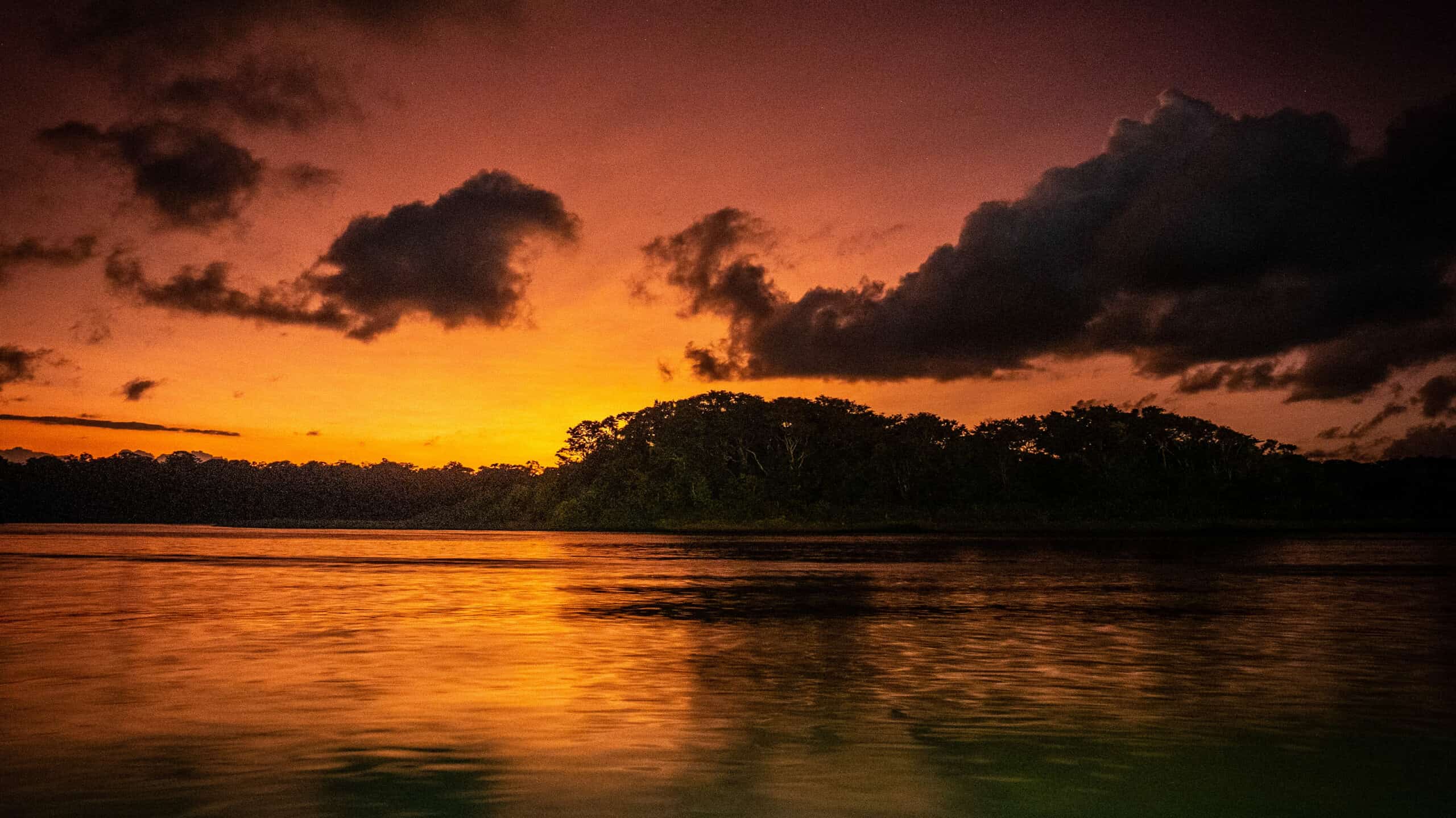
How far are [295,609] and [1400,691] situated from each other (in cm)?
3041

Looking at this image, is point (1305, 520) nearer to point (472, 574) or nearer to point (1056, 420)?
point (1056, 420)

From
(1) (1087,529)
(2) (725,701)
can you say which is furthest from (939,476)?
(2) (725,701)

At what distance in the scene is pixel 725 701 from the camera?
20.2 m

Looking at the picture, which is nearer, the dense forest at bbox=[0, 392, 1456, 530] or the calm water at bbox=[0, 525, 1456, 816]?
the calm water at bbox=[0, 525, 1456, 816]

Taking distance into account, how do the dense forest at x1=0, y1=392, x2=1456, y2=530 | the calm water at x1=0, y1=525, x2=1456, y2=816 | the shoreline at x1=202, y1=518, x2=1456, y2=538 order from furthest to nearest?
the dense forest at x1=0, y1=392, x2=1456, y2=530, the shoreline at x1=202, y1=518, x2=1456, y2=538, the calm water at x1=0, y1=525, x2=1456, y2=816

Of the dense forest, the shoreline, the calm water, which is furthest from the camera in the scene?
the dense forest

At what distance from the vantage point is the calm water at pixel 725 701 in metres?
13.7

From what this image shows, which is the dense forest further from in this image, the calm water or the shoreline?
the calm water

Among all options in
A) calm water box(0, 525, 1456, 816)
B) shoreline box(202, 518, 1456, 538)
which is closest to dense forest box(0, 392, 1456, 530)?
shoreline box(202, 518, 1456, 538)

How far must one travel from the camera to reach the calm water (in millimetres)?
13656

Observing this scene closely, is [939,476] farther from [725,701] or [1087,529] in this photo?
[725,701]

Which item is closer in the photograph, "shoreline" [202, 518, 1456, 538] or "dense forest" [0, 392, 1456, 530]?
"shoreline" [202, 518, 1456, 538]

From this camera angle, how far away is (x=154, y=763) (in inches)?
590

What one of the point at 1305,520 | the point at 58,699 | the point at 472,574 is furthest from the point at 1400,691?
the point at 1305,520
